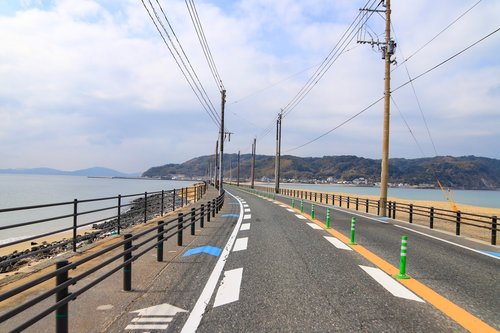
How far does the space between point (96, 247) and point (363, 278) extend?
7715 millimetres

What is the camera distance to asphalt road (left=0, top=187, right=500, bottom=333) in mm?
5219

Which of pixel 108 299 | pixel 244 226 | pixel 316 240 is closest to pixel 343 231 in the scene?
pixel 316 240

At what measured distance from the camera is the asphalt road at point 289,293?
17.1 ft

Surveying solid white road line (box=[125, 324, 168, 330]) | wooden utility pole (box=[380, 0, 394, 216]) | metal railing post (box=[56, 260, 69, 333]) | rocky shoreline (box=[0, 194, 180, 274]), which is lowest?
rocky shoreline (box=[0, 194, 180, 274])

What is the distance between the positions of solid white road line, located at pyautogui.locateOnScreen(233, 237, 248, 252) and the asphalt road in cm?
12

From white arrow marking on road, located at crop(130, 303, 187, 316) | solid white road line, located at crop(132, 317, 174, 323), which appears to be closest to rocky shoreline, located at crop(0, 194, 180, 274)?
white arrow marking on road, located at crop(130, 303, 187, 316)

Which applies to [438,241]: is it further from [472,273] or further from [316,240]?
[472,273]

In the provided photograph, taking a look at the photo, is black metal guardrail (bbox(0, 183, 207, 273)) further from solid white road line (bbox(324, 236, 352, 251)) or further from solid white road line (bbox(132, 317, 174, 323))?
solid white road line (bbox(324, 236, 352, 251))

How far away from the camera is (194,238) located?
13430 mm

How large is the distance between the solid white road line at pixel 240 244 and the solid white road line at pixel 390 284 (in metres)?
3.71

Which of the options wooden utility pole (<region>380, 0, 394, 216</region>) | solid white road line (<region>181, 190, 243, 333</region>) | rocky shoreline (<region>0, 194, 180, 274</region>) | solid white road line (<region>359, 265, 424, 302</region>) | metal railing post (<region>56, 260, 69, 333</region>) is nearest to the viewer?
metal railing post (<region>56, 260, 69, 333</region>)

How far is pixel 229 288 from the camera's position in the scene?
694 cm

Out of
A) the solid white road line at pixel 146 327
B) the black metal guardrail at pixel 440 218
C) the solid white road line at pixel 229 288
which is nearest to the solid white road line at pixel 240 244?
the solid white road line at pixel 229 288

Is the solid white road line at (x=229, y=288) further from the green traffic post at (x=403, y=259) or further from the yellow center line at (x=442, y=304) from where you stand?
the green traffic post at (x=403, y=259)
